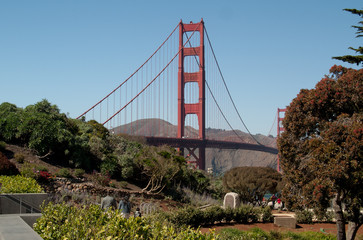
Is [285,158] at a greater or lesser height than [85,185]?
greater

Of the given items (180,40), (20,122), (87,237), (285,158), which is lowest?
(87,237)

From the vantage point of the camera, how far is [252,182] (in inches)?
1121

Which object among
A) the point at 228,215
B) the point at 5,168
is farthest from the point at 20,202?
the point at 228,215

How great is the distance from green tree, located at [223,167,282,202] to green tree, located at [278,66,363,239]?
41.5 feet

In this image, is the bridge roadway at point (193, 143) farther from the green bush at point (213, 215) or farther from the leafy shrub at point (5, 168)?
the leafy shrub at point (5, 168)

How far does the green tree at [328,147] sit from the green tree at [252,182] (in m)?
12.7

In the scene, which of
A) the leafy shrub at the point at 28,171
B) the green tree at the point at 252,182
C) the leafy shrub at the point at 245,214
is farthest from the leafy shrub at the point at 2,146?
the green tree at the point at 252,182

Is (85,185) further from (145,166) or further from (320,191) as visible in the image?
(320,191)

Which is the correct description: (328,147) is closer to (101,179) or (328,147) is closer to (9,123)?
(101,179)

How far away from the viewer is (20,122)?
25188 mm

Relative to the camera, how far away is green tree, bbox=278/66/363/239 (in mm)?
12961

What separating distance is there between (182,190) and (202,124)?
35.0 metres

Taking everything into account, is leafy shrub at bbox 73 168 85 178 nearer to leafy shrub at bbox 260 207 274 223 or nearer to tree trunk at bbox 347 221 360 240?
leafy shrub at bbox 260 207 274 223

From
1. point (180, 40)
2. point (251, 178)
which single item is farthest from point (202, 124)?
point (251, 178)
